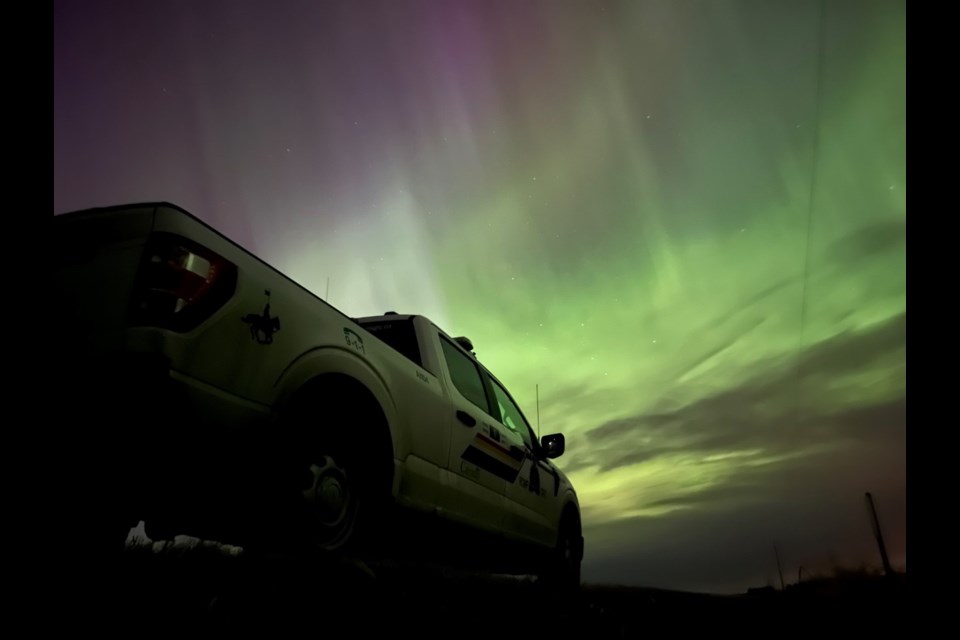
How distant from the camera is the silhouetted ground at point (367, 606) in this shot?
76.7 inches

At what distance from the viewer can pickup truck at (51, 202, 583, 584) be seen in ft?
7.00

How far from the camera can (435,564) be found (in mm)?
4332

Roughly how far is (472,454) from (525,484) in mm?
1365

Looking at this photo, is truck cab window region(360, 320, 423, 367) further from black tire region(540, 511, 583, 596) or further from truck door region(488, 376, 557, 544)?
black tire region(540, 511, 583, 596)

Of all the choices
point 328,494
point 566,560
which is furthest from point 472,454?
point 566,560

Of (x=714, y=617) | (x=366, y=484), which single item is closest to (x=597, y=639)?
(x=714, y=617)

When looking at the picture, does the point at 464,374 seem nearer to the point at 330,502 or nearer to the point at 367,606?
the point at 330,502

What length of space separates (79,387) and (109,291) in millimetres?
408

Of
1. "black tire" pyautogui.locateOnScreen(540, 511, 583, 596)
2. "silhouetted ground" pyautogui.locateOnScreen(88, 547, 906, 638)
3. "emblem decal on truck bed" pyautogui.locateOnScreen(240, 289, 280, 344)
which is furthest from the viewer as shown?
"black tire" pyautogui.locateOnScreen(540, 511, 583, 596)

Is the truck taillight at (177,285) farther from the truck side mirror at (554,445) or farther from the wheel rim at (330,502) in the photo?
the truck side mirror at (554,445)

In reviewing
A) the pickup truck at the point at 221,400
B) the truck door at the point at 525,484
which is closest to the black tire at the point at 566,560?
the truck door at the point at 525,484

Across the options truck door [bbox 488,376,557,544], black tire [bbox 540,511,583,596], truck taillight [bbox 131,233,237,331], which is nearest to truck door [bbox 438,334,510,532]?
truck door [bbox 488,376,557,544]

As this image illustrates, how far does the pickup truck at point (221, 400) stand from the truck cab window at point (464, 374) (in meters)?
0.95

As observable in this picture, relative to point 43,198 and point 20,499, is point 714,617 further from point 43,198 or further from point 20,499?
point 43,198
